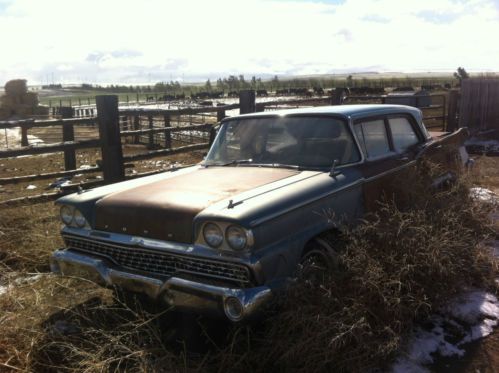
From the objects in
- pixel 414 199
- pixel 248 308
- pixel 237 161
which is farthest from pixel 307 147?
pixel 248 308

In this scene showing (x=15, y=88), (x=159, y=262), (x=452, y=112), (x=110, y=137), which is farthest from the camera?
(x=15, y=88)

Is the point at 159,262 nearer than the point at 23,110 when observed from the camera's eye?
Yes

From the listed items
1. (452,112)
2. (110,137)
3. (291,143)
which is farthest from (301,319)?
(452,112)

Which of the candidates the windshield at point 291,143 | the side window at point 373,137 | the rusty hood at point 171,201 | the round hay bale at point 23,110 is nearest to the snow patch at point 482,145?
the side window at point 373,137

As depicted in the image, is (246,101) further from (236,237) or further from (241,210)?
(236,237)

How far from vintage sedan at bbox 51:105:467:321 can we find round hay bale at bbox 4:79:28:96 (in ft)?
142

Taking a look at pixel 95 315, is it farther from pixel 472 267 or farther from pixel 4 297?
pixel 472 267

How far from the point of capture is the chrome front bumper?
2961 millimetres

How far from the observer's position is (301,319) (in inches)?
118

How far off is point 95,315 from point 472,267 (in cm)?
299

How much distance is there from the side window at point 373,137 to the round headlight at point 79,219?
2.31 m

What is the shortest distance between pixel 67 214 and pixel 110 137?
2.83 metres

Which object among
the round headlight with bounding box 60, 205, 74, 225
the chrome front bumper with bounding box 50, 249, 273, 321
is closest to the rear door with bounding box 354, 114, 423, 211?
the chrome front bumper with bounding box 50, 249, 273, 321

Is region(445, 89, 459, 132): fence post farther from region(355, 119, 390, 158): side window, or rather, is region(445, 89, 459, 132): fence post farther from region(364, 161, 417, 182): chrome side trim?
region(355, 119, 390, 158): side window
